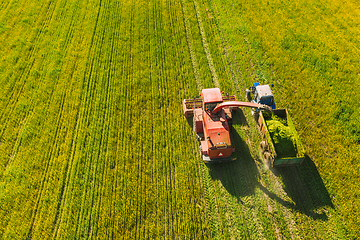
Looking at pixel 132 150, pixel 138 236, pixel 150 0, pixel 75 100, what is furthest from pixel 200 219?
pixel 150 0

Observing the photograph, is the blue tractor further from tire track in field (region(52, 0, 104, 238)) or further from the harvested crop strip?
tire track in field (region(52, 0, 104, 238))

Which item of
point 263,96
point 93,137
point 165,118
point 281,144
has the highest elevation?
point 263,96

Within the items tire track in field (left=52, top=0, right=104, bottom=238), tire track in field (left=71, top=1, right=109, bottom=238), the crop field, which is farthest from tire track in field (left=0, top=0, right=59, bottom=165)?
tire track in field (left=71, top=1, right=109, bottom=238)

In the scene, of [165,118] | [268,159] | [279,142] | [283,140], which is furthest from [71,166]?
[283,140]

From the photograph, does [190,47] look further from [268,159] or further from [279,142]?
[268,159]

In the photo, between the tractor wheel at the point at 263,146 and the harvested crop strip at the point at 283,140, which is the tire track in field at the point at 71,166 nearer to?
the tractor wheel at the point at 263,146

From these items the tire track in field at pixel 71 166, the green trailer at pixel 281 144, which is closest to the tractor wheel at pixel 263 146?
the green trailer at pixel 281 144
